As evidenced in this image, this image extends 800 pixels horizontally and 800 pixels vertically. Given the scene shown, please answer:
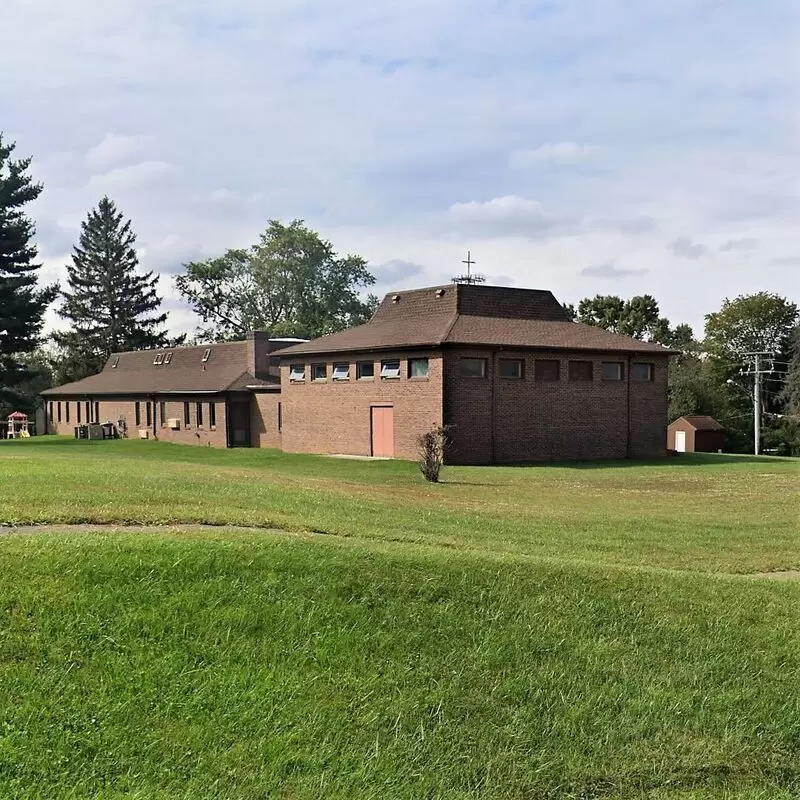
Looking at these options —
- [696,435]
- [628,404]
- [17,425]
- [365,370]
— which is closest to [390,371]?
[365,370]

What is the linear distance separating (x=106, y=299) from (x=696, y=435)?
4956cm

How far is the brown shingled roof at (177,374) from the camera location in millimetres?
45000

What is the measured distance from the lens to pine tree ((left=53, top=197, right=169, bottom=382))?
253 feet

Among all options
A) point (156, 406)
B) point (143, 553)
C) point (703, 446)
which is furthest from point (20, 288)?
point (143, 553)

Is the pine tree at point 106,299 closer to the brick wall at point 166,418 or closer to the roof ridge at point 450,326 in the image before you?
the brick wall at point 166,418

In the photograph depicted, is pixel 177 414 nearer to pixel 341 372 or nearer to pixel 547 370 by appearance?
pixel 341 372

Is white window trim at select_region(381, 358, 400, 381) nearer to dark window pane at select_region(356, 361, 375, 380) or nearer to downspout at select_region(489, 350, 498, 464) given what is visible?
dark window pane at select_region(356, 361, 375, 380)

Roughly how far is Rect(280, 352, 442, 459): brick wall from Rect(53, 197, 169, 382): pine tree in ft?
134

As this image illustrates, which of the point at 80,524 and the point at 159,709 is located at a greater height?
the point at 80,524

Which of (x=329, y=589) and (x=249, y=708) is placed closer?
(x=249, y=708)

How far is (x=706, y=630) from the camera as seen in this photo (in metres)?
7.77

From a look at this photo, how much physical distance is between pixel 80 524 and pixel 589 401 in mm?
29050

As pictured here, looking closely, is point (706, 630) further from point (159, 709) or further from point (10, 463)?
point (10, 463)

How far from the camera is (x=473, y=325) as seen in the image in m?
35.7
